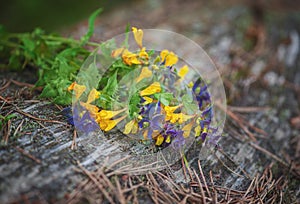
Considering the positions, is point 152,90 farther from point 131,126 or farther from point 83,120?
point 83,120

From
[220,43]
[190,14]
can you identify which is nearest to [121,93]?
[220,43]

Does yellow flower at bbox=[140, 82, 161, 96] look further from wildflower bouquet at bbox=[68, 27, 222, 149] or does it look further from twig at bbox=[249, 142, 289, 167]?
twig at bbox=[249, 142, 289, 167]

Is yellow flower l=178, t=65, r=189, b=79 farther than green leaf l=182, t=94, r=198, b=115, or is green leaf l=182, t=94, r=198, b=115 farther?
yellow flower l=178, t=65, r=189, b=79

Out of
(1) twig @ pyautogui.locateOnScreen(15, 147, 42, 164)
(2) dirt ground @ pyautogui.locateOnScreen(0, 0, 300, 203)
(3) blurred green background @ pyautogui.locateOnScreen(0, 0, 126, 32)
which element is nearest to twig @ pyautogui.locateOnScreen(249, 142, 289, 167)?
(2) dirt ground @ pyautogui.locateOnScreen(0, 0, 300, 203)

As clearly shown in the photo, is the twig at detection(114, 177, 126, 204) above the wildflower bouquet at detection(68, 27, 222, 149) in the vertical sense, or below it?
below

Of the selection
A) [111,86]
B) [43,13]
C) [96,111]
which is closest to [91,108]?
[96,111]

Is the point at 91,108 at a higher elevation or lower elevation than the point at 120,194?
higher

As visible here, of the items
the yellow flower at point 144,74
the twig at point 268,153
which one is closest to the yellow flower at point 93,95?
the yellow flower at point 144,74

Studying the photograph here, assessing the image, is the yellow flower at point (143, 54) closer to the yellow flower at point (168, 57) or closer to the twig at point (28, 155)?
the yellow flower at point (168, 57)

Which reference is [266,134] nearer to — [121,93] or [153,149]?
[153,149]
